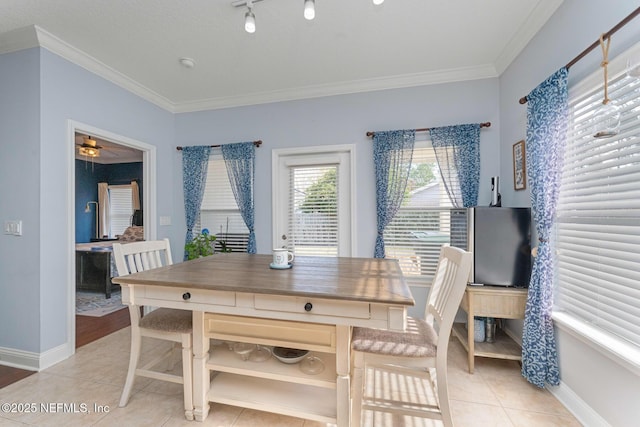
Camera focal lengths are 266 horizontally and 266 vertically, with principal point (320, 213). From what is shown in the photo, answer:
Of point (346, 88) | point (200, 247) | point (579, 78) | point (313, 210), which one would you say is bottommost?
point (200, 247)

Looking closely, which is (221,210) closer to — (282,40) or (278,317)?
(282,40)

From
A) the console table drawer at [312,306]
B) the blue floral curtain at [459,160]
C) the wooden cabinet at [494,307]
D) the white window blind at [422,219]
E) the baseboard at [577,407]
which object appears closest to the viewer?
the console table drawer at [312,306]

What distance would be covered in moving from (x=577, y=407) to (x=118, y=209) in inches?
328

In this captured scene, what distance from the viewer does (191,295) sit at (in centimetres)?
140

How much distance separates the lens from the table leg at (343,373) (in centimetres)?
131

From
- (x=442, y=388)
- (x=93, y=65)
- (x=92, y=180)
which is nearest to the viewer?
(x=442, y=388)

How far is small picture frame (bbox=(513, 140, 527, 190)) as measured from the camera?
2.28 meters

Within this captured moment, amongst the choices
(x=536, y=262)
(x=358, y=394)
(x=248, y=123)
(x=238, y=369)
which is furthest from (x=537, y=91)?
(x=248, y=123)

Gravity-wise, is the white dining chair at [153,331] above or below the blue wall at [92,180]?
below

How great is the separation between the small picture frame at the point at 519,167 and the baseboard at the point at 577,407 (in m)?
1.49

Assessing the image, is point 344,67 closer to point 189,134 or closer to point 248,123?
point 248,123

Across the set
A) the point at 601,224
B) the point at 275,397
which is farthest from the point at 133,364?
the point at 601,224

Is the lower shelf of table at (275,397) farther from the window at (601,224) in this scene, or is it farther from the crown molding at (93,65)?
the crown molding at (93,65)

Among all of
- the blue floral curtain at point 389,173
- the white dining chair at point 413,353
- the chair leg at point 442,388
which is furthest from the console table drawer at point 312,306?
the blue floral curtain at point 389,173
